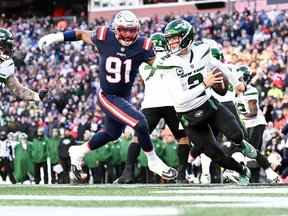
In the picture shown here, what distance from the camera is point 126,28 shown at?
9.53m

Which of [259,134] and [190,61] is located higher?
[190,61]

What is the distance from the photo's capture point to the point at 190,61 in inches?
348

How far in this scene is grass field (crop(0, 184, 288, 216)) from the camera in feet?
18.1

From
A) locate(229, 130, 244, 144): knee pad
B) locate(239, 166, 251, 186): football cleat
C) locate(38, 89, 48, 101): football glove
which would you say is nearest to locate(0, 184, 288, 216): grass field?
locate(229, 130, 244, 144): knee pad

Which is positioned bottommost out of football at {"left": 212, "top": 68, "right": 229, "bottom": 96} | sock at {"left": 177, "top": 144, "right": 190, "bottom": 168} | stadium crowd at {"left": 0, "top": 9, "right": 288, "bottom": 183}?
stadium crowd at {"left": 0, "top": 9, "right": 288, "bottom": 183}

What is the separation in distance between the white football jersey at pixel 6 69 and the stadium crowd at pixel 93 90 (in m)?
3.96

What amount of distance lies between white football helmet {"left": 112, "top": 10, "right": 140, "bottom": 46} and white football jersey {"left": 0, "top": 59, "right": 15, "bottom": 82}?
1174 mm

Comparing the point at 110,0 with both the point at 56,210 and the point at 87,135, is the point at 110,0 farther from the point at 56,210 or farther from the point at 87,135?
the point at 56,210

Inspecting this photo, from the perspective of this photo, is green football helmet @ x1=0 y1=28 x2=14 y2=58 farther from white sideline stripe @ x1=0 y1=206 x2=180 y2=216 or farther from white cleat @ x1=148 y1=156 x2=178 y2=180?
white sideline stripe @ x1=0 y1=206 x2=180 y2=216

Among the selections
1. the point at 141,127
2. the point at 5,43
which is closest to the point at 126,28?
the point at 141,127

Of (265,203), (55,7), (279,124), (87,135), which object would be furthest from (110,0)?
(265,203)

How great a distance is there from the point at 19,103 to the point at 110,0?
12.9 metres

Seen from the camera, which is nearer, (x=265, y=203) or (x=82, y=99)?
(x=265, y=203)

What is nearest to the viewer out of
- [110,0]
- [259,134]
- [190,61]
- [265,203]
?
[265,203]
